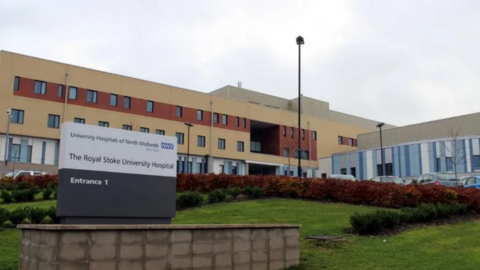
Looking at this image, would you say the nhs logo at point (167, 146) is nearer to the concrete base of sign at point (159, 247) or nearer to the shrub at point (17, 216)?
the concrete base of sign at point (159, 247)

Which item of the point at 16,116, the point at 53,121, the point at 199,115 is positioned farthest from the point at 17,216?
the point at 199,115

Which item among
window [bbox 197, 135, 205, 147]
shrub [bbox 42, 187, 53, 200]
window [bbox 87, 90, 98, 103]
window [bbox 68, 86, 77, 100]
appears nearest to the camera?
shrub [bbox 42, 187, 53, 200]

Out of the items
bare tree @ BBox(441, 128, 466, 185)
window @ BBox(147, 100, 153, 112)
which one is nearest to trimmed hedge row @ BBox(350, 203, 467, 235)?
bare tree @ BBox(441, 128, 466, 185)

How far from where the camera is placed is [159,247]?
24.1 ft

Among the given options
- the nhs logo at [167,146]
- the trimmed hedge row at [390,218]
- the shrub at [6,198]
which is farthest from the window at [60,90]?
the nhs logo at [167,146]

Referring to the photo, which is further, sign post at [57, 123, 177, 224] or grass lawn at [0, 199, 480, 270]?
grass lawn at [0, 199, 480, 270]

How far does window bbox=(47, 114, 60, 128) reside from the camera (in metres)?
47.2

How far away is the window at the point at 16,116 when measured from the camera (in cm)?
4500

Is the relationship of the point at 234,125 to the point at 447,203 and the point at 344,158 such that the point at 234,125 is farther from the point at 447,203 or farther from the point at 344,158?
the point at 447,203

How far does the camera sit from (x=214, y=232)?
26.4ft

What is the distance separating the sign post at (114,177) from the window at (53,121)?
139 feet

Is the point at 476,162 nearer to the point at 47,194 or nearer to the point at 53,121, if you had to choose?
the point at 53,121

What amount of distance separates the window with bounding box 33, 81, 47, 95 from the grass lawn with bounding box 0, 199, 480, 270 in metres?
35.7

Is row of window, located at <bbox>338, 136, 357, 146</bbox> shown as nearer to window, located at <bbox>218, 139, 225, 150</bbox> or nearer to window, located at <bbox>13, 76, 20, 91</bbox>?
window, located at <bbox>218, 139, 225, 150</bbox>
